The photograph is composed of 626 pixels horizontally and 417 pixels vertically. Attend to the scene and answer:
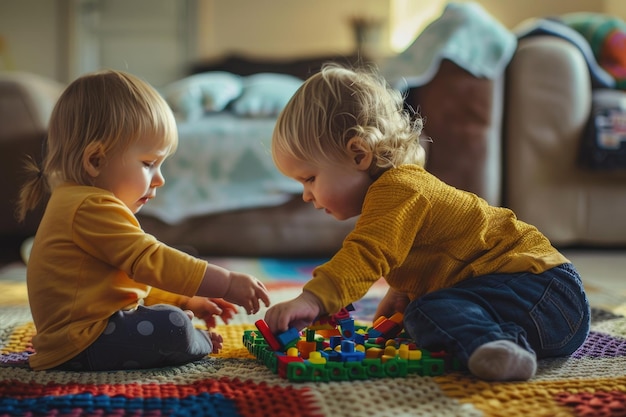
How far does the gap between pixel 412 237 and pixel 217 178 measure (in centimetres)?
120

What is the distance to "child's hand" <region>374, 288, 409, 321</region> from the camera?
1.11 metres

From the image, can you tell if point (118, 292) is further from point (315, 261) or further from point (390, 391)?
point (315, 261)

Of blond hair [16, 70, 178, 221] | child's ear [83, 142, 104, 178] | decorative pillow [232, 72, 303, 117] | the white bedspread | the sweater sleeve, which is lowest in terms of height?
the white bedspread

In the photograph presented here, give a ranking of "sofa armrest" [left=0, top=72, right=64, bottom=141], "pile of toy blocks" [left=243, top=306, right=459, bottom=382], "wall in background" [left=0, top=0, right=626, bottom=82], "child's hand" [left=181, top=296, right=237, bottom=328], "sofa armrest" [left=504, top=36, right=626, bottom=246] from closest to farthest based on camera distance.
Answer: "pile of toy blocks" [left=243, top=306, right=459, bottom=382] → "child's hand" [left=181, top=296, right=237, bottom=328] → "sofa armrest" [left=0, top=72, right=64, bottom=141] → "sofa armrest" [left=504, top=36, right=626, bottom=246] → "wall in background" [left=0, top=0, right=626, bottom=82]

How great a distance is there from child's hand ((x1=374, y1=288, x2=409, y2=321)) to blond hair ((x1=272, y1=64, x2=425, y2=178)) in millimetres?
213

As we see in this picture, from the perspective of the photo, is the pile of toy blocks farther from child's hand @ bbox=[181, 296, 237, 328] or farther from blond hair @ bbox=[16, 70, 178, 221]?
blond hair @ bbox=[16, 70, 178, 221]

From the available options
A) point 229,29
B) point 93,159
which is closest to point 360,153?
point 93,159

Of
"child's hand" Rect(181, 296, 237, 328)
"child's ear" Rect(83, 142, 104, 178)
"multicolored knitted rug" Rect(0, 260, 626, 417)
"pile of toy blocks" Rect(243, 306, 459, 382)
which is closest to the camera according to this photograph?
"multicolored knitted rug" Rect(0, 260, 626, 417)

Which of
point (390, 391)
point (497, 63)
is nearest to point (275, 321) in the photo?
point (390, 391)

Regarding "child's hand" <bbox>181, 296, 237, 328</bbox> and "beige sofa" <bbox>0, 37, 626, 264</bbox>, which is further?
"beige sofa" <bbox>0, 37, 626, 264</bbox>

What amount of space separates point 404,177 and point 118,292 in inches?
15.2

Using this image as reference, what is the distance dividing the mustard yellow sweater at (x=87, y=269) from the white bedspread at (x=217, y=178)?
3.62 ft

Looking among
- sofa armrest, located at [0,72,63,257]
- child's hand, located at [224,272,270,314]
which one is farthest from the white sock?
sofa armrest, located at [0,72,63,257]

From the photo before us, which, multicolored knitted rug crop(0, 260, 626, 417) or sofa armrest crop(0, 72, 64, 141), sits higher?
sofa armrest crop(0, 72, 64, 141)
